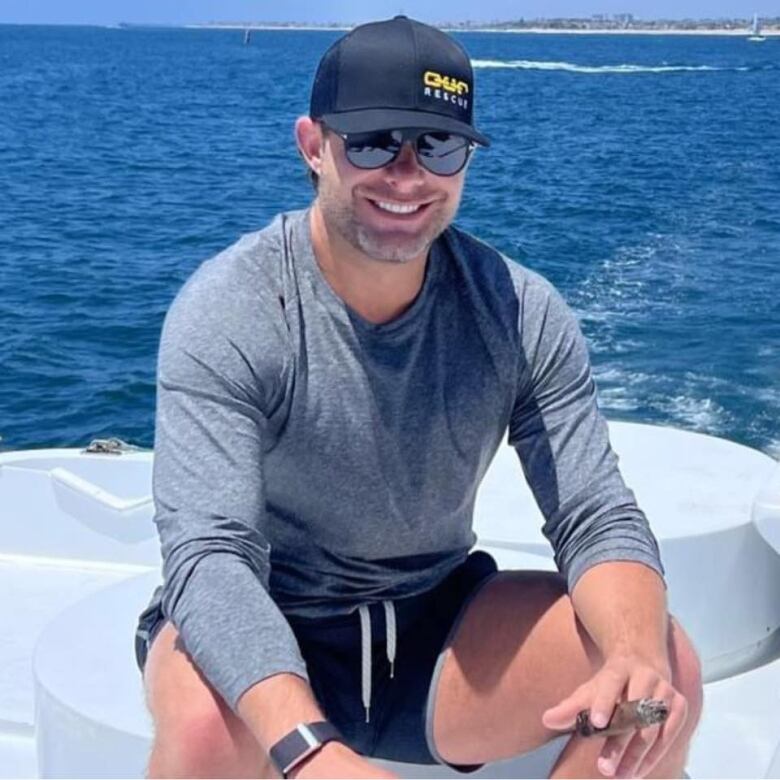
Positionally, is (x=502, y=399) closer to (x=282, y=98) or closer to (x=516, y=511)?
(x=516, y=511)

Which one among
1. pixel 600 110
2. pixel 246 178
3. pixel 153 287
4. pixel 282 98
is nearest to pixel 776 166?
pixel 246 178

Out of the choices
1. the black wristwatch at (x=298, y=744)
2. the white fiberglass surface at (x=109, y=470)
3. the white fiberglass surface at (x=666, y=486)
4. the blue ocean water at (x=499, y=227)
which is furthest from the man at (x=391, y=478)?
the blue ocean water at (x=499, y=227)

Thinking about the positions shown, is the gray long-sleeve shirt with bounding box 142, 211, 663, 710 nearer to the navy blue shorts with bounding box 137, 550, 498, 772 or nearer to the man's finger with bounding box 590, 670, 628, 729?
the navy blue shorts with bounding box 137, 550, 498, 772

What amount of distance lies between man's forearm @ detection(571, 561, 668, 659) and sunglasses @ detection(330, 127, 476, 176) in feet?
2.09

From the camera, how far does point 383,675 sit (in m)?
2.13

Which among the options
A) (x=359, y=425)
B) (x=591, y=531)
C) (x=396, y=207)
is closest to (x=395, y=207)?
(x=396, y=207)

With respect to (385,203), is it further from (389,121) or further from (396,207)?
(389,121)

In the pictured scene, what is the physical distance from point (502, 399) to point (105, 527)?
185 cm

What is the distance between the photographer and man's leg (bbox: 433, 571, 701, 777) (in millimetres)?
2012

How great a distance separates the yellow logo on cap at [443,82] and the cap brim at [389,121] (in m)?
0.04

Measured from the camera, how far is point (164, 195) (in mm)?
23109

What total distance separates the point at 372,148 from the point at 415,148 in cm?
6

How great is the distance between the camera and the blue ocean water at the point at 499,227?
9009mm

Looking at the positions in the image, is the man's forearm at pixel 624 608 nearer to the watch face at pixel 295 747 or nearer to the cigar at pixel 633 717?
the cigar at pixel 633 717
